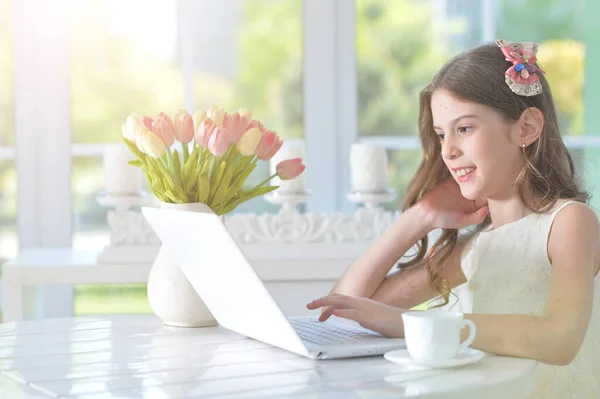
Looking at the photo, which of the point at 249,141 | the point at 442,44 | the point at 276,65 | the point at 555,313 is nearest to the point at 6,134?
the point at 276,65

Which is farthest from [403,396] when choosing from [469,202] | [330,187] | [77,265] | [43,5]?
[43,5]

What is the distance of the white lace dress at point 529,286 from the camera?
1.72 m

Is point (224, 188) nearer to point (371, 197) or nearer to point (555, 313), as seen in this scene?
point (555, 313)

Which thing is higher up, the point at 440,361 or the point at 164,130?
the point at 164,130

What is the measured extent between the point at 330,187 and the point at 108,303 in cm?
85

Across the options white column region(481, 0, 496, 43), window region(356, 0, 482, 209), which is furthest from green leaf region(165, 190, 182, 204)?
white column region(481, 0, 496, 43)

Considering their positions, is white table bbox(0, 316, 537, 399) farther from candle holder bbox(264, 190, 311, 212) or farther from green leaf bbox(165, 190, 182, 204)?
candle holder bbox(264, 190, 311, 212)

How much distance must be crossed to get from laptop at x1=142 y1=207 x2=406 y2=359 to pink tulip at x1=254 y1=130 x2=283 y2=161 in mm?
209

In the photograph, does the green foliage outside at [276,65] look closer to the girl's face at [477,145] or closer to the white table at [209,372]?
the girl's face at [477,145]

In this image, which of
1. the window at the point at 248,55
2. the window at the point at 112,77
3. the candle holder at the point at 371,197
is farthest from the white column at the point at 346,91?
the window at the point at 112,77

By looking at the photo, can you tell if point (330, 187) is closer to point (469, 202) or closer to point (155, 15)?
point (155, 15)

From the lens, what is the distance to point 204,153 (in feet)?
5.58

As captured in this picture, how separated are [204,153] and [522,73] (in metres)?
0.59

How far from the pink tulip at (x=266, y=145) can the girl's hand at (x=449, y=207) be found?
41cm
